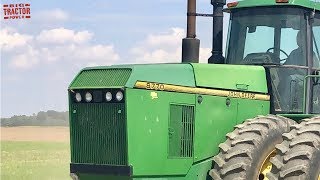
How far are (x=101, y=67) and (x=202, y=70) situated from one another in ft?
4.67

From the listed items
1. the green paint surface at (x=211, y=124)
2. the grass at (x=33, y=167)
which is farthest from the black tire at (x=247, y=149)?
the grass at (x=33, y=167)

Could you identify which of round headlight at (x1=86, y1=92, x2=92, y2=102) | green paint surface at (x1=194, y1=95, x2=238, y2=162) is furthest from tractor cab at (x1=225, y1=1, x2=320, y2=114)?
round headlight at (x1=86, y1=92, x2=92, y2=102)

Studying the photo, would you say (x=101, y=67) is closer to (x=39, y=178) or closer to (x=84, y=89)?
(x=84, y=89)

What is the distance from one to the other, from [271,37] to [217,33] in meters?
1.46

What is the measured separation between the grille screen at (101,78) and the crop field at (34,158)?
2553 mm

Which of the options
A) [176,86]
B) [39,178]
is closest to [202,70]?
[176,86]

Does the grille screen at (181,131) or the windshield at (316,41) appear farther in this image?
the windshield at (316,41)

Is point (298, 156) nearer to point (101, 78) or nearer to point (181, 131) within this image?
point (181, 131)

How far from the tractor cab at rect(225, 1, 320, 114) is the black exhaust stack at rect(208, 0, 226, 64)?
2.18 ft

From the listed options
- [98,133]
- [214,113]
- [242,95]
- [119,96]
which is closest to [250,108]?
[242,95]

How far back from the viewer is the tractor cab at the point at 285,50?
965 cm

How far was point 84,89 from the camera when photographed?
28.0 ft

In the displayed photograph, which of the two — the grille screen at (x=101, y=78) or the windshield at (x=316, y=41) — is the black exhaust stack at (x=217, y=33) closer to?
the windshield at (x=316, y=41)

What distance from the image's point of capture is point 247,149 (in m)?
8.34
